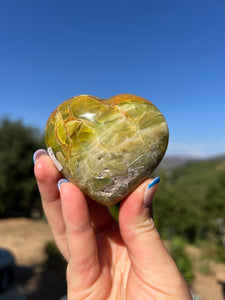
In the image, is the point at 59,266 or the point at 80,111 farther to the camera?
the point at 59,266

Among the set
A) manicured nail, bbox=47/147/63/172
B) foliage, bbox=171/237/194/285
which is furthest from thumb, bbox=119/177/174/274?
foliage, bbox=171/237/194/285

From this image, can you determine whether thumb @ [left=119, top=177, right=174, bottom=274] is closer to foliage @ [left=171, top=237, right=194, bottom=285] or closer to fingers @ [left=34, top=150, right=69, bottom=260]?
fingers @ [left=34, top=150, right=69, bottom=260]

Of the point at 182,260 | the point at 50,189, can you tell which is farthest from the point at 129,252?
the point at 182,260

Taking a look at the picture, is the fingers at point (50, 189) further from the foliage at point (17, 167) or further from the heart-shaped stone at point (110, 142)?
the foliage at point (17, 167)

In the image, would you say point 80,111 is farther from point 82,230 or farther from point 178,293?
point 178,293

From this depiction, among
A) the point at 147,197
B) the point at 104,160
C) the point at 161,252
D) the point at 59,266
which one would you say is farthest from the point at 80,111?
the point at 59,266

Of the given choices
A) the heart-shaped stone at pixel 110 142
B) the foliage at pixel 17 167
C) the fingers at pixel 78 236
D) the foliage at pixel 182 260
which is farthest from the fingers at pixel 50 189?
the foliage at pixel 17 167
